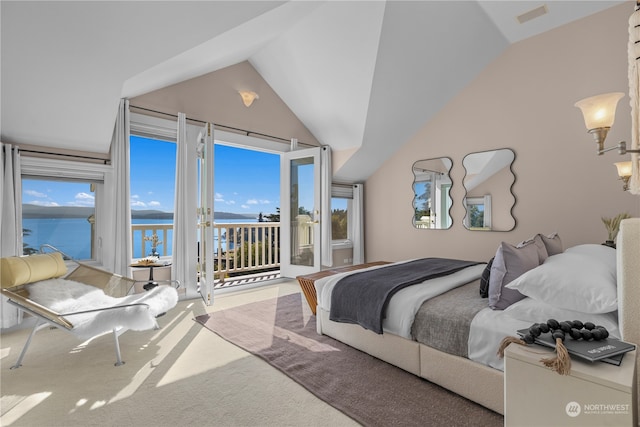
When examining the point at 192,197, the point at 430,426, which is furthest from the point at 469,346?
the point at 192,197

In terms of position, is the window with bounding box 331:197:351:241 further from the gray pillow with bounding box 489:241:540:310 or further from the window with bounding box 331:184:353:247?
the gray pillow with bounding box 489:241:540:310

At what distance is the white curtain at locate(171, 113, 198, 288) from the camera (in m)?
3.92

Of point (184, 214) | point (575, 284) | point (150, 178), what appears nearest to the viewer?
point (575, 284)

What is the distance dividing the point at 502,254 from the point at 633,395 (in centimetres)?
108

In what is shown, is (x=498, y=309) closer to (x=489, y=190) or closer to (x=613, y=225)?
(x=613, y=225)

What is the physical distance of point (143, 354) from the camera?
2.50m

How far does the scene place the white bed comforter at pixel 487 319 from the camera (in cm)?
160

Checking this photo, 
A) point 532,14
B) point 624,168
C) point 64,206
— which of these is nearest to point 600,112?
point 624,168

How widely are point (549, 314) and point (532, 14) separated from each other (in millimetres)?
3469

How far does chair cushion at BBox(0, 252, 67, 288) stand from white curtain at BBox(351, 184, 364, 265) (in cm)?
407

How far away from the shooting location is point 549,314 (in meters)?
1.63

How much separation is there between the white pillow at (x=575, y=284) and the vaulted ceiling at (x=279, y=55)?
9.23 feet

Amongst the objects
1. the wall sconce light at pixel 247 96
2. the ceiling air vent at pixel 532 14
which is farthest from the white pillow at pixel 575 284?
the wall sconce light at pixel 247 96

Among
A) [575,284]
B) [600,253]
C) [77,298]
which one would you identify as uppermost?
[600,253]
